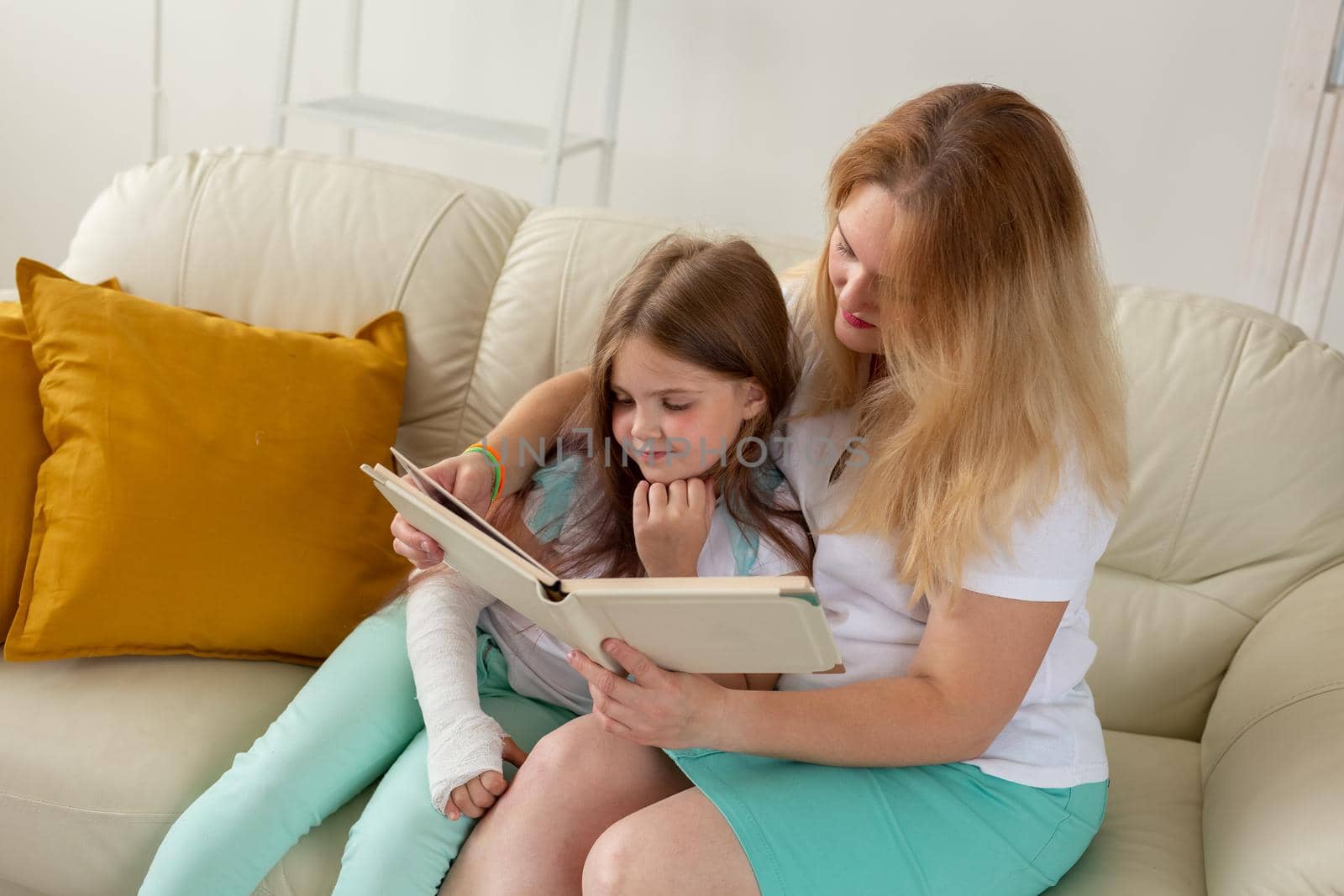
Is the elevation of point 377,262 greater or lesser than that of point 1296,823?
greater

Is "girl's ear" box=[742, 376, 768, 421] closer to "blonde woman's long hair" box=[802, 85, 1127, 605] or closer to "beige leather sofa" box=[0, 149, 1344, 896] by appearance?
"blonde woman's long hair" box=[802, 85, 1127, 605]

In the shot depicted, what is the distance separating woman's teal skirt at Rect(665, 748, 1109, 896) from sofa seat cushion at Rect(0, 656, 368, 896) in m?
0.45

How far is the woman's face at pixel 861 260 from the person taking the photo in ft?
4.18

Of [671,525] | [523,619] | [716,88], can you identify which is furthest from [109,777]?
[716,88]

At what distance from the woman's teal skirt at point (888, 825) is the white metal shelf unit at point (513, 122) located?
166cm

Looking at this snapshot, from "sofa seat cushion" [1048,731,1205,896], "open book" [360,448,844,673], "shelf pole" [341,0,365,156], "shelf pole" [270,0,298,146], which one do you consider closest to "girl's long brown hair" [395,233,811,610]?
"open book" [360,448,844,673]

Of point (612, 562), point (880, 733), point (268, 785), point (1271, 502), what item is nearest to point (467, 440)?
point (612, 562)

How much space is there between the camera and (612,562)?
1483 mm

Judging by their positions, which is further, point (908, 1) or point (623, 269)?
point (908, 1)

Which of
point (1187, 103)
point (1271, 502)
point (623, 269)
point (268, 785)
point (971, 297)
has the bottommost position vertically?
point (268, 785)

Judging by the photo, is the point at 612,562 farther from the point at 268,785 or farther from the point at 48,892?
the point at 48,892

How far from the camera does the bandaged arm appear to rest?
1.29 m

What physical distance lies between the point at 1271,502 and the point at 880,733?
0.71 m

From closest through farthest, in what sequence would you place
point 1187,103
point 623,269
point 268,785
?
point 268,785 → point 623,269 → point 1187,103
